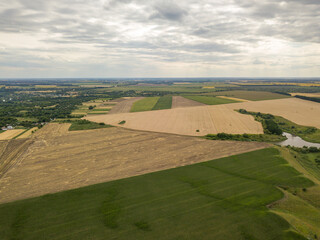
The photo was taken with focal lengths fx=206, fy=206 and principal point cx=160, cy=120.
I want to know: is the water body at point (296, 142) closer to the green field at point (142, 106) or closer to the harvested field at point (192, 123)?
the harvested field at point (192, 123)

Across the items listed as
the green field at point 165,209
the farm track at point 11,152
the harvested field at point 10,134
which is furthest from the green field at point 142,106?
the green field at point 165,209

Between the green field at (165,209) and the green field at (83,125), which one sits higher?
the green field at (83,125)

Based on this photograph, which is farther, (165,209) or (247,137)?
(247,137)

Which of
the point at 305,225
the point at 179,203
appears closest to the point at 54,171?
the point at 179,203

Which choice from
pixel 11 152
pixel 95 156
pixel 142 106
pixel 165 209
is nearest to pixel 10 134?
pixel 11 152

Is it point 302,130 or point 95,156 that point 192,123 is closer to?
point 302,130

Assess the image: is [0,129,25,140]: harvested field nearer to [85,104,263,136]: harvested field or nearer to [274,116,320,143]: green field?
[85,104,263,136]: harvested field
